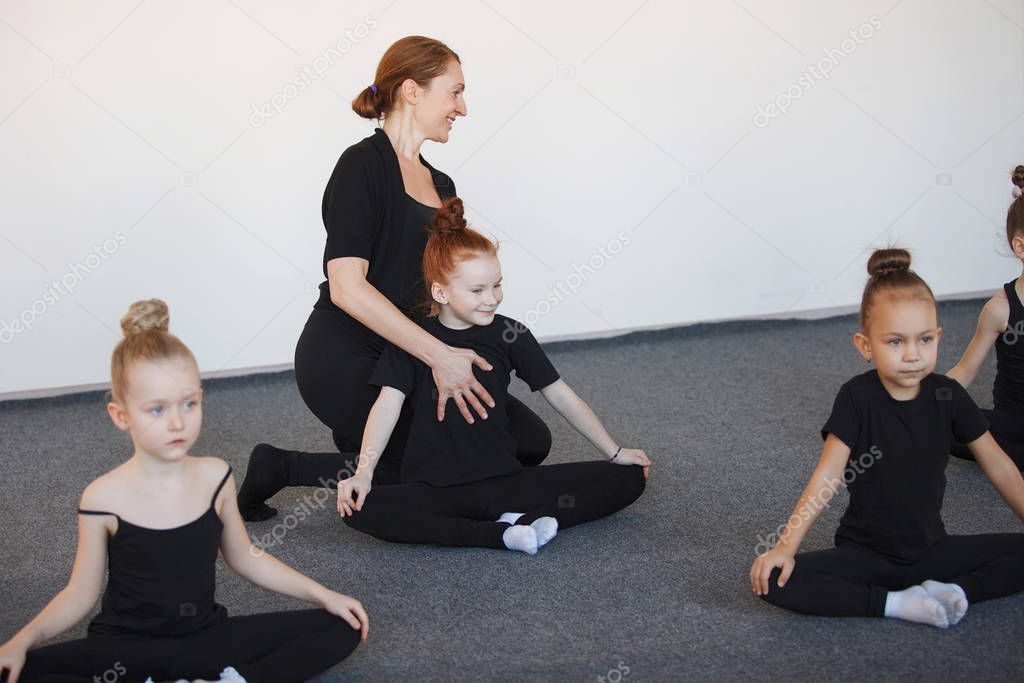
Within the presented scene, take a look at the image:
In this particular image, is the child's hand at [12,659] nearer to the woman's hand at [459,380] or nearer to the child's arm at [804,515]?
the woman's hand at [459,380]

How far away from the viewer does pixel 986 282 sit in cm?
369

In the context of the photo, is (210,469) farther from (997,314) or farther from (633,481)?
(997,314)

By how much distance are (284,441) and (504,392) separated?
2.79 ft

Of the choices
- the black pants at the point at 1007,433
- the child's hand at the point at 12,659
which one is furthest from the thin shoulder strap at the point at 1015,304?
the child's hand at the point at 12,659

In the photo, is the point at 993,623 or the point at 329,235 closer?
the point at 993,623

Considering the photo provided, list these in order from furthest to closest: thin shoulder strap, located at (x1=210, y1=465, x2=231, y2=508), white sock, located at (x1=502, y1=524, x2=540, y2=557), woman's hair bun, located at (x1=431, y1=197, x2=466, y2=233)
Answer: woman's hair bun, located at (x1=431, y1=197, x2=466, y2=233) → white sock, located at (x1=502, y1=524, x2=540, y2=557) → thin shoulder strap, located at (x1=210, y1=465, x2=231, y2=508)

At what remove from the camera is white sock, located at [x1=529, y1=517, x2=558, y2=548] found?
1.95 metres

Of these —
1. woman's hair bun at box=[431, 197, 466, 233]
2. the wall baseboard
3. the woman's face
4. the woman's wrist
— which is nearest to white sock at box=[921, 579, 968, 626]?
the woman's wrist

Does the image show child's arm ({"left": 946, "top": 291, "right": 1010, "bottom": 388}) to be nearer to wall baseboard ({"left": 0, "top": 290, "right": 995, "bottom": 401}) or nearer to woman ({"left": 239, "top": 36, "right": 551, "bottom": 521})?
woman ({"left": 239, "top": 36, "right": 551, "bottom": 521})

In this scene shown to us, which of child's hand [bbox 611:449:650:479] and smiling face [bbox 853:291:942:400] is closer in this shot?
smiling face [bbox 853:291:942:400]

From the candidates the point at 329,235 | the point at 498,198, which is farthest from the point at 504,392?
the point at 498,198

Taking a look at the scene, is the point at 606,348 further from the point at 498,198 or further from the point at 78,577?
the point at 78,577

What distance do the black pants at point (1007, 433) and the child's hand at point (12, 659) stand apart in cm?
177

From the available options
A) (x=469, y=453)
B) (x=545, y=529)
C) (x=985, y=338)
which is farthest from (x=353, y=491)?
(x=985, y=338)
